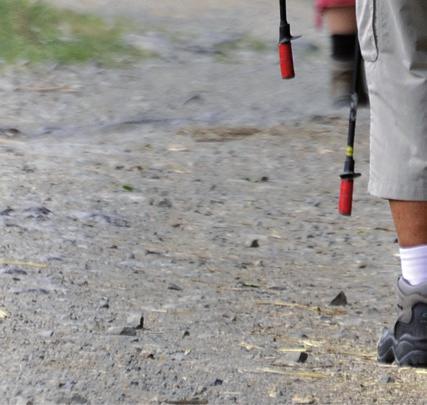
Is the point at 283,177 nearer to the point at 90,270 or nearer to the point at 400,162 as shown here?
the point at 90,270

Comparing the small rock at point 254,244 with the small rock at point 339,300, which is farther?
the small rock at point 254,244

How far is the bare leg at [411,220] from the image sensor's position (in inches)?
115

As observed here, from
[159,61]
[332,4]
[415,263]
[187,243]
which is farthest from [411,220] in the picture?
[159,61]

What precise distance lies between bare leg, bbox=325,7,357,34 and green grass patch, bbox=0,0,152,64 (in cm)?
197

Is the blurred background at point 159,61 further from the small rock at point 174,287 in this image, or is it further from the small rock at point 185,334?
the small rock at point 185,334

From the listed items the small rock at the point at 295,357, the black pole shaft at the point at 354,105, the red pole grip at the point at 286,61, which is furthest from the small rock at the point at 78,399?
the red pole grip at the point at 286,61

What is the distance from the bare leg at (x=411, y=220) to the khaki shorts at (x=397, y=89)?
36 millimetres

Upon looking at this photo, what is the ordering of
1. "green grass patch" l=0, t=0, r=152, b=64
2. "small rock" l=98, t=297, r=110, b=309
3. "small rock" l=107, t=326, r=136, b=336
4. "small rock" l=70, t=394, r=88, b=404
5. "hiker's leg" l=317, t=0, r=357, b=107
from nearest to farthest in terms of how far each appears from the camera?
1. "small rock" l=70, t=394, r=88, b=404
2. "small rock" l=107, t=326, r=136, b=336
3. "small rock" l=98, t=297, r=110, b=309
4. "hiker's leg" l=317, t=0, r=357, b=107
5. "green grass patch" l=0, t=0, r=152, b=64

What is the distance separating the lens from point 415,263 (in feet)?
9.68

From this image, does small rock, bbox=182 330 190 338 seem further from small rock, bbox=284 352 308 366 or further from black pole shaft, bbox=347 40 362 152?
black pole shaft, bbox=347 40 362 152

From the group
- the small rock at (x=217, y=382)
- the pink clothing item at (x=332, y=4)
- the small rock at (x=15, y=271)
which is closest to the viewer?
the small rock at (x=217, y=382)

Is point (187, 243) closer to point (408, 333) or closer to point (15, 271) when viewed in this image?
point (15, 271)

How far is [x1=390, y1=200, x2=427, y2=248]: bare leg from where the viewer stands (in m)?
2.91

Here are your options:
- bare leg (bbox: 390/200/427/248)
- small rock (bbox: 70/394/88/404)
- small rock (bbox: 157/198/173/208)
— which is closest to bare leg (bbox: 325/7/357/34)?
small rock (bbox: 157/198/173/208)
